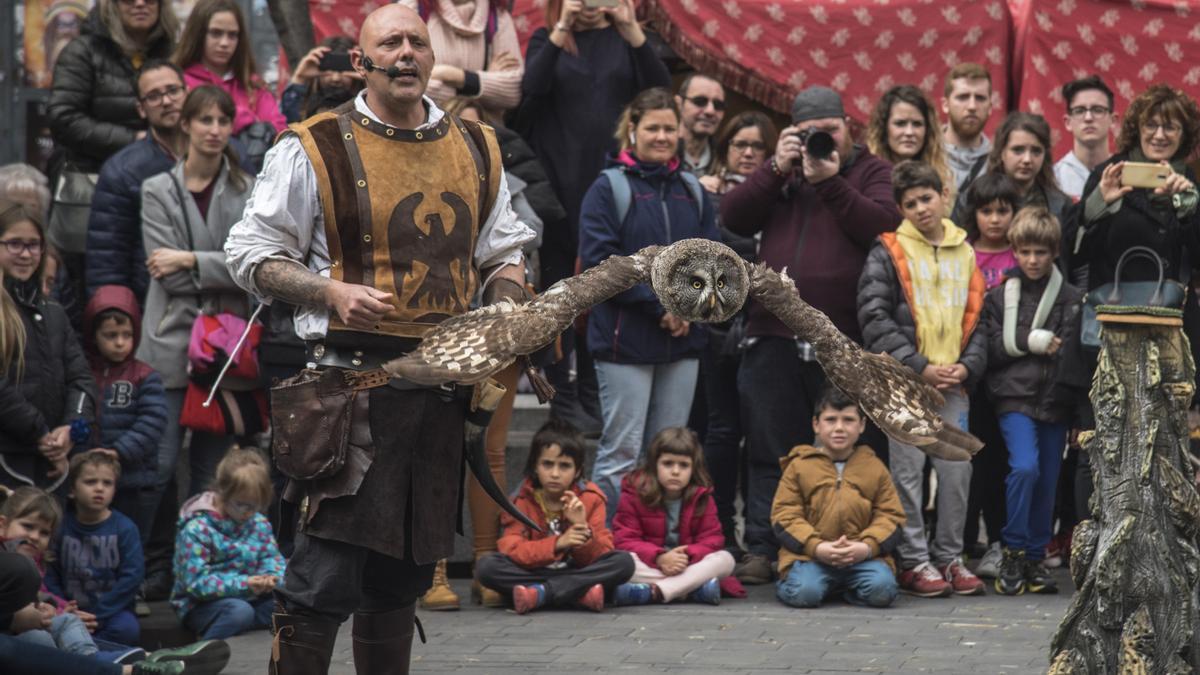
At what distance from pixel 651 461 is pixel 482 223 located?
2.53 meters

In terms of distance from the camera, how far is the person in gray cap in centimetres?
750

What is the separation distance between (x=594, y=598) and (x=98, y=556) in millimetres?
1888

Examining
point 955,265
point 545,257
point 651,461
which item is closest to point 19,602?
point 651,461

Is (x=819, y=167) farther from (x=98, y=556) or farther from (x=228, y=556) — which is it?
(x=98, y=556)

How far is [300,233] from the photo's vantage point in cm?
465

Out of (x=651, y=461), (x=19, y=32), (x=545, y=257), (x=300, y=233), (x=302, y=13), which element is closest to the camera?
(x=300, y=233)

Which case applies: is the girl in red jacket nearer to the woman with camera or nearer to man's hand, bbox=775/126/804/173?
the woman with camera

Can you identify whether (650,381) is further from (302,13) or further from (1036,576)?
(302,13)

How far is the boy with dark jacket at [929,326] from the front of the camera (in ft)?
24.1

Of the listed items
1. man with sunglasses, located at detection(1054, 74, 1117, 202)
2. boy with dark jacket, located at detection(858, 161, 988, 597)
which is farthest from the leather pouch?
man with sunglasses, located at detection(1054, 74, 1117, 202)

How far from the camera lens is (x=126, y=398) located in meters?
7.08

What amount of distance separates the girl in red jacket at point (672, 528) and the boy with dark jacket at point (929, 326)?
81cm

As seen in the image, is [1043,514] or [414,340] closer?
[414,340]

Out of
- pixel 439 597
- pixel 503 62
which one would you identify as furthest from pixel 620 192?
pixel 439 597
